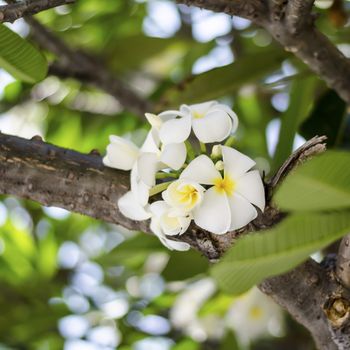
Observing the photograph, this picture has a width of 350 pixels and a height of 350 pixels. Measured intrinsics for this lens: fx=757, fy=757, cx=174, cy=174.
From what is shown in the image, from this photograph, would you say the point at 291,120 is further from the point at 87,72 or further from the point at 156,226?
the point at 87,72

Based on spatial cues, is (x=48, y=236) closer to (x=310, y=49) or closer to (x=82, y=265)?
(x=82, y=265)

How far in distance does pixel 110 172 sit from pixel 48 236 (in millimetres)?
894

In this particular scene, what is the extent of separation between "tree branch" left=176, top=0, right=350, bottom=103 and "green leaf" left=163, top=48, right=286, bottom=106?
0.23 meters

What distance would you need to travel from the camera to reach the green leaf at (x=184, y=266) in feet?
3.53

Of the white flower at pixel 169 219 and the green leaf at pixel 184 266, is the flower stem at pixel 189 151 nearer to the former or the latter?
the white flower at pixel 169 219

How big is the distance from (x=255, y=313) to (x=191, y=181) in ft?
2.50

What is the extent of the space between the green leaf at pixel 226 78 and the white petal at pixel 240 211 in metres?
0.42

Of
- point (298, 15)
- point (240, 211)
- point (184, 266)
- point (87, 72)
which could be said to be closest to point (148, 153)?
point (240, 211)

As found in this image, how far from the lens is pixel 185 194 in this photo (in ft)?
2.18

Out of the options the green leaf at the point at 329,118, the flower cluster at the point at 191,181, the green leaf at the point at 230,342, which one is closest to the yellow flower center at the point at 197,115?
the flower cluster at the point at 191,181

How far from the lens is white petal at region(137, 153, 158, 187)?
2.32ft

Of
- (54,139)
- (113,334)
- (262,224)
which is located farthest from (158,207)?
(54,139)

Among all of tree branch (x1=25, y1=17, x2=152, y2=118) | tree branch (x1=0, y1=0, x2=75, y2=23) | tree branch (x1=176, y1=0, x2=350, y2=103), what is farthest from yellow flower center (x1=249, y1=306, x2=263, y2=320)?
tree branch (x1=0, y1=0, x2=75, y2=23)

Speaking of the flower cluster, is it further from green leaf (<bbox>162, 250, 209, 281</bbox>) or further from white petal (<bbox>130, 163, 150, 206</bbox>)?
green leaf (<bbox>162, 250, 209, 281</bbox>)
